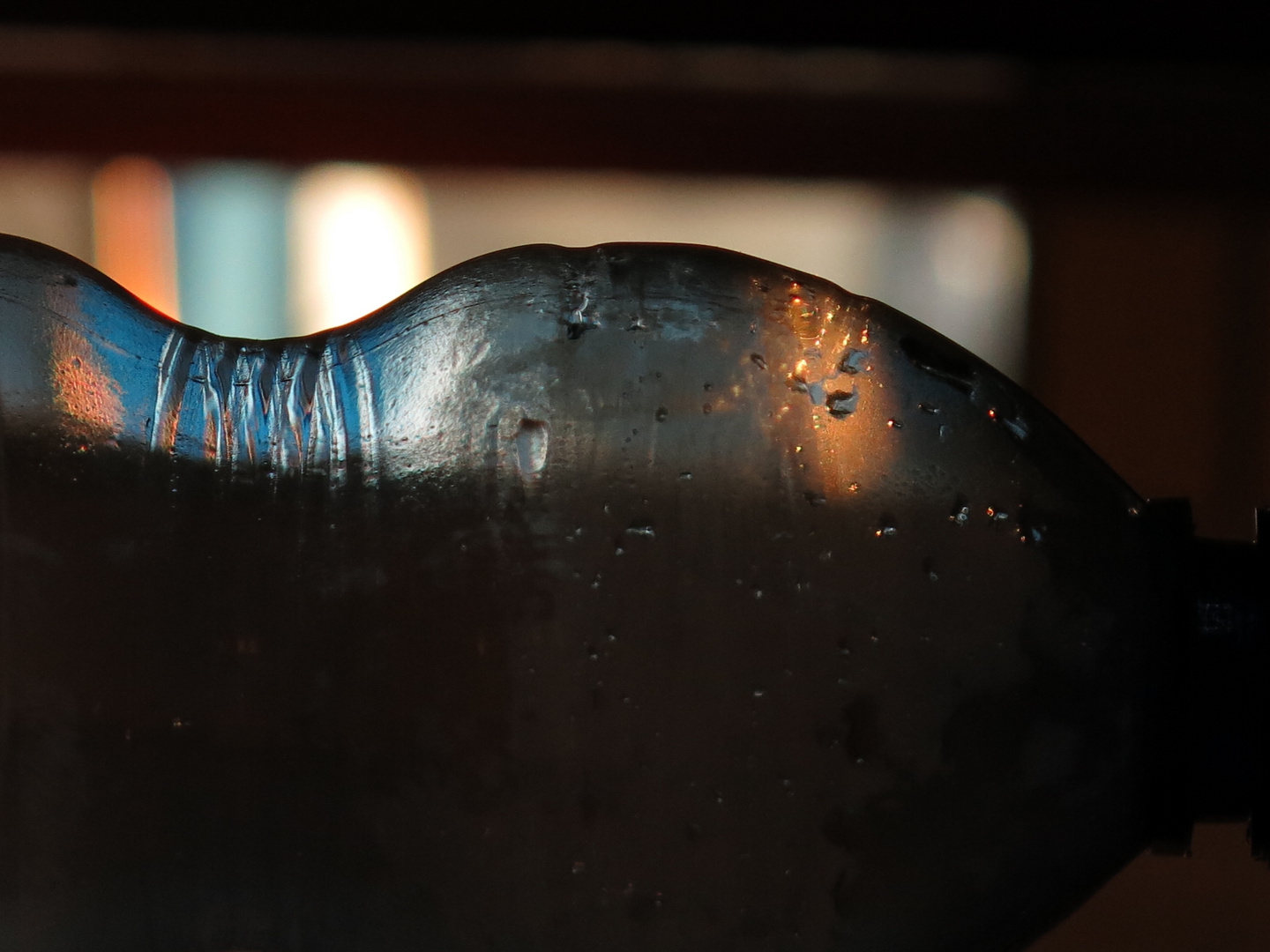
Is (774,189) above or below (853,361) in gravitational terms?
above

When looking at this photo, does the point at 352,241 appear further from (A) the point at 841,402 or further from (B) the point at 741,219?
(A) the point at 841,402

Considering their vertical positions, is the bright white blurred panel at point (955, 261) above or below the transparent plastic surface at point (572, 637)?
above

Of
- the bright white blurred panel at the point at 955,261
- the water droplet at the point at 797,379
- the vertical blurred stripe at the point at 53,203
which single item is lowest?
the water droplet at the point at 797,379

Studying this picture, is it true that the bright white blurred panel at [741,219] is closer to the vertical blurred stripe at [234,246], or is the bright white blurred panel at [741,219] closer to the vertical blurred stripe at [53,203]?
the vertical blurred stripe at [234,246]

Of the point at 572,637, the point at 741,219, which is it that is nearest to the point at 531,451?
the point at 572,637

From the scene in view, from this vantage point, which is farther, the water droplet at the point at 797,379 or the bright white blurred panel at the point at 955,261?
the bright white blurred panel at the point at 955,261

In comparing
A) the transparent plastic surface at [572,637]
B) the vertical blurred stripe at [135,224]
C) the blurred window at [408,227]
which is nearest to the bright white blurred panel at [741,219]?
the blurred window at [408,227]

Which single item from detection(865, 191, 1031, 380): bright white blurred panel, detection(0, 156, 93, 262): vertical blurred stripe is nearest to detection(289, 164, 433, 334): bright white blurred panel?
detection(0, 156, 93, 262): vertical blurred stripe
